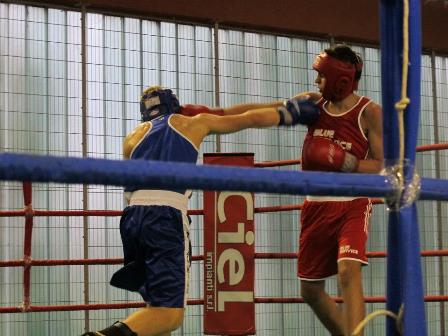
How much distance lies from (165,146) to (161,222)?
29 centimetres

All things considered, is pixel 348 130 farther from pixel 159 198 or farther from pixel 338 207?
pixel 159 198

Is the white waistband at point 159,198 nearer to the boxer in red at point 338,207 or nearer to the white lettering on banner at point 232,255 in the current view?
the boxer in red at point 338,207

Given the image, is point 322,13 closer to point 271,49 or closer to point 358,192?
point 271,49

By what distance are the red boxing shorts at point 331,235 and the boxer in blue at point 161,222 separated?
393 millimetres

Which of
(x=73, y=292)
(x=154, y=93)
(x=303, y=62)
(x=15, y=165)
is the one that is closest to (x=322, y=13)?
(x=303, y=62)

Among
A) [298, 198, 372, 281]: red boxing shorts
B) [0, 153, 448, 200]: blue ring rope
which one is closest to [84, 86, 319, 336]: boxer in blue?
[298, 198, 372, 281]: red boxing shorts

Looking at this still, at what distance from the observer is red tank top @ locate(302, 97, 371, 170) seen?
10.2ft

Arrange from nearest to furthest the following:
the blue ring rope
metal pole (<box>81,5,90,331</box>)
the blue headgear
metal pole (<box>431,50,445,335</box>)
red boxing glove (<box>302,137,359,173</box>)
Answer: the blue ring rope, red boxing glove (<box>302,137,359,173</box>), the blue headgear, metal pole (<box>81,5,90,331</box>), metal pole (<box>431,50,445,335</box>)

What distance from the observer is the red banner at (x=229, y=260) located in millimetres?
4277

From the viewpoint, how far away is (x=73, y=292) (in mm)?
5910

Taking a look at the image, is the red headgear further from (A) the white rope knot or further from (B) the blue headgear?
(A) the white rope knot

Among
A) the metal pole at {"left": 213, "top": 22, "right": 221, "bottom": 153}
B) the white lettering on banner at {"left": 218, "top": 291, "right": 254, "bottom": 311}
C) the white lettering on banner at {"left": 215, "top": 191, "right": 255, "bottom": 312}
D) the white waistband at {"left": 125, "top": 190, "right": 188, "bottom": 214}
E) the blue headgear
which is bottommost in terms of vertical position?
the white lettering on banner at {"left": 218, "top": 291, "right": 254, "bottom": 311}

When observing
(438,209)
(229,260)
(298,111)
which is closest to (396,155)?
(298,111)

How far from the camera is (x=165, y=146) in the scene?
3098 millimetres
